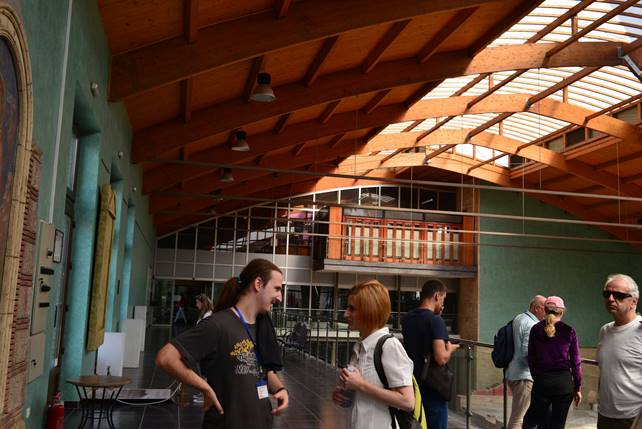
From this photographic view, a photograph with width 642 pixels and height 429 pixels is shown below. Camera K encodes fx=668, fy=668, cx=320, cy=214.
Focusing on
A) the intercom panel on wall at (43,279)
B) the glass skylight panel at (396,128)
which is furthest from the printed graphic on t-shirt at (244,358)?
the glass skylight panel at (396,128)

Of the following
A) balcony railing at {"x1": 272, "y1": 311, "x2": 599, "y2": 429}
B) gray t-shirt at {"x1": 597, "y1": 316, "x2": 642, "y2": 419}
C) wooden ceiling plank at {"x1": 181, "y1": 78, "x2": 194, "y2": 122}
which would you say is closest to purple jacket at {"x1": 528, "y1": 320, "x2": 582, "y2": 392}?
balcony railing at {"x1": 272, "y1": 311, "x2": 599, "y2": 429}

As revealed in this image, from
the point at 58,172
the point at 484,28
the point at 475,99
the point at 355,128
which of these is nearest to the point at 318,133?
the point at 355,128

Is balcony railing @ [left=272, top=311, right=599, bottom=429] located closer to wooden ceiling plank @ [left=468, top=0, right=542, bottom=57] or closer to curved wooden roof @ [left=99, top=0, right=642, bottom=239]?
curved wooden roof @ [left=99, top=0, right=642, bottom=239]

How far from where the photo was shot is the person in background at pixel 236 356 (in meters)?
2.55

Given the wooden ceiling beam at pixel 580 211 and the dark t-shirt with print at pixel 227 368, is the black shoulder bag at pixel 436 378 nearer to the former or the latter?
the dark t-shirt with print at pixel 227 368

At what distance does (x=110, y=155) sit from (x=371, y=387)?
689cm

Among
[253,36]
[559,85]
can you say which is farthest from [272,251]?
[253,36]

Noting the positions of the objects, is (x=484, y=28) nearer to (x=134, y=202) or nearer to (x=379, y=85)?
(x=379, y=85)

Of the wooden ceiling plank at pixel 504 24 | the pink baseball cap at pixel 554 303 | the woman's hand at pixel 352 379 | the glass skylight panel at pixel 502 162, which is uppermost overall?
the glass skylight panel at pixel 502 162

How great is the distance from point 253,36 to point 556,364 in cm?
540

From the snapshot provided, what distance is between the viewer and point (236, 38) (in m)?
8.41

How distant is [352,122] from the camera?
1534 centimetres

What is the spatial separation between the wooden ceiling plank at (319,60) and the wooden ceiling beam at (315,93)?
0.30 m

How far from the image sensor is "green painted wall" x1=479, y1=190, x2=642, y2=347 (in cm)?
2806
